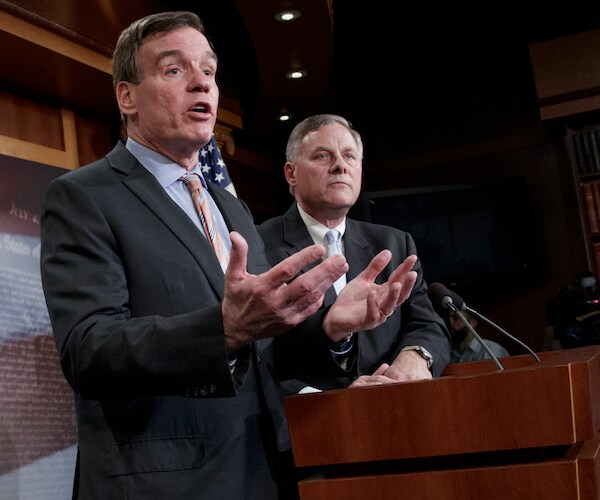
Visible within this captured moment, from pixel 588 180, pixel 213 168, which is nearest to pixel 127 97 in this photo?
pixel 213 168

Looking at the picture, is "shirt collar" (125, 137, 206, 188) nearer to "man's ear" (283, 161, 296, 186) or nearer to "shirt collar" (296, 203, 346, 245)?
"shirt collar" (296, 203, 346, 245)

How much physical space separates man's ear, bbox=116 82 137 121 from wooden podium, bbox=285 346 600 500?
2.28 ft

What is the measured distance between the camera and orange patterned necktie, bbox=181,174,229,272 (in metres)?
1.49

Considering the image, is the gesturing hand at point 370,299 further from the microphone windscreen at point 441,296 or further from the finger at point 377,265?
the microphone windscreen at point 441,296

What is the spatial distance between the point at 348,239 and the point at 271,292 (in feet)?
4.50

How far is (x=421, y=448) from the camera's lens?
133 cm

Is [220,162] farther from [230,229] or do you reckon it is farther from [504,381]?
[504,381]

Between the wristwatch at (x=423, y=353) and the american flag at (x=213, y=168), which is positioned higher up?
the american flag at (x=213, y=168)

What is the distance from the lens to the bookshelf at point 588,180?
19.4 ft

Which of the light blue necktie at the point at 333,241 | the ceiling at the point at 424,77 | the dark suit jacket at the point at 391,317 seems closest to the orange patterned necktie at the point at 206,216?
the dark suit jacket at the point at 391,317

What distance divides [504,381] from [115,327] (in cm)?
64

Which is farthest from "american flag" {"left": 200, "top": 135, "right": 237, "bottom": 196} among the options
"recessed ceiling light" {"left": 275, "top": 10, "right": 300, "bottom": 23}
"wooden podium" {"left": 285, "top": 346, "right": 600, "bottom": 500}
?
"wooden podium" {"left": 285, "top": 346, "right": 600, "bottom": 500}

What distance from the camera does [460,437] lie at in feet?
4.29

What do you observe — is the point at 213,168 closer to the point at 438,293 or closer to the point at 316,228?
the point at 316,228
